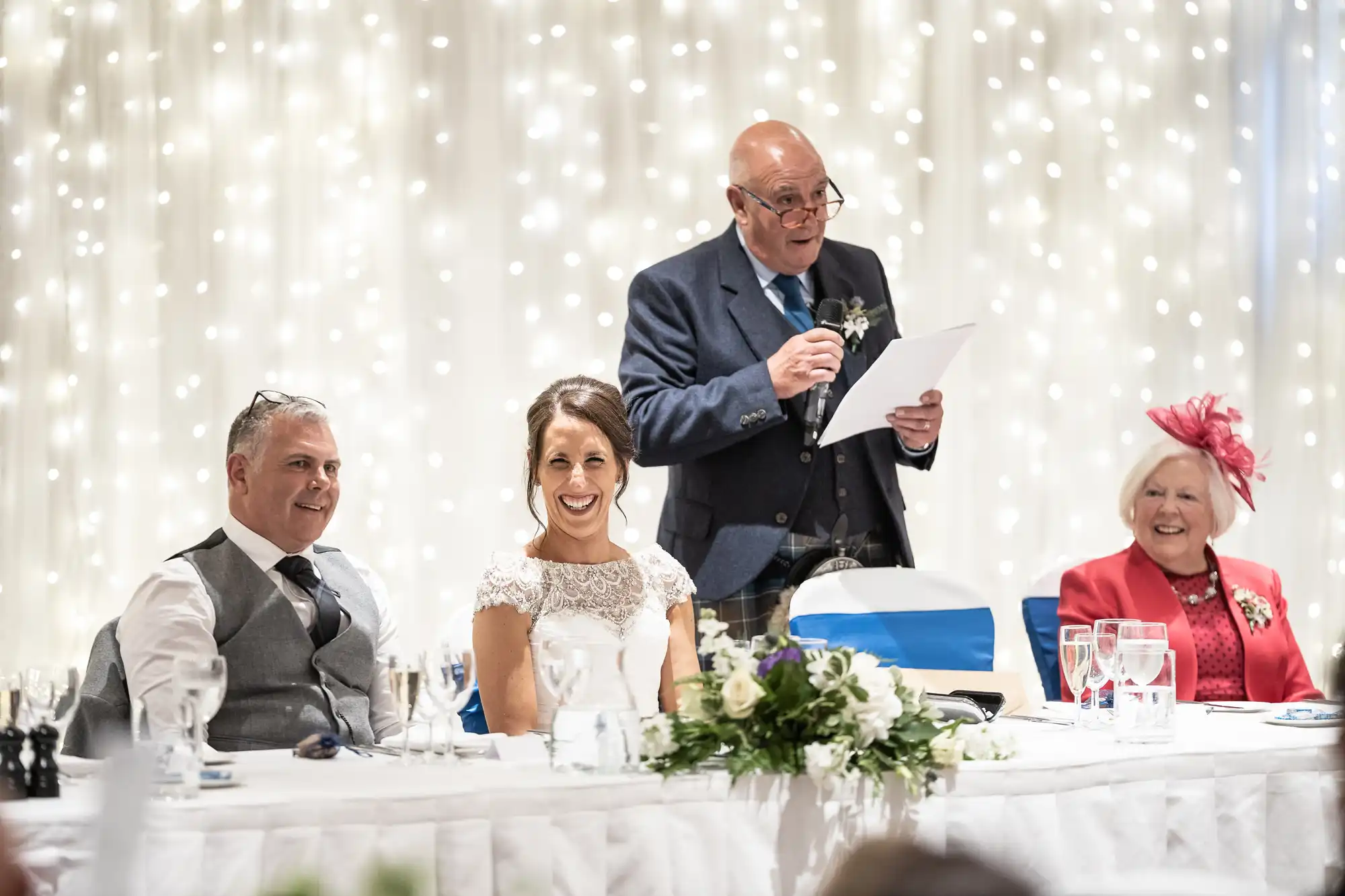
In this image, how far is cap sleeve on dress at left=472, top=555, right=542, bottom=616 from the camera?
110 inches

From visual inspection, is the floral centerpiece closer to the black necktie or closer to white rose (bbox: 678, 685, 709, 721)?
white rose (bbox: 678, 685, 709, 721)

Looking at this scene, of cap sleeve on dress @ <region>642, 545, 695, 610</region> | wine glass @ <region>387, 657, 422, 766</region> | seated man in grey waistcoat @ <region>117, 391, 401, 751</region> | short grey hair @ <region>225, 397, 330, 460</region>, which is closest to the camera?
wine glass @ <region>387, 657, 422, 766</region>

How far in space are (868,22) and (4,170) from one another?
8.76 ft

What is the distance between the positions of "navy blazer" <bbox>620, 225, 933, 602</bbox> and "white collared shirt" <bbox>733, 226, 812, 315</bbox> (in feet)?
0.06

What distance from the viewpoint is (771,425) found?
10.5ft

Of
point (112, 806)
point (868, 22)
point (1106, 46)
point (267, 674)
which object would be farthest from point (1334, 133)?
point (112, 806)

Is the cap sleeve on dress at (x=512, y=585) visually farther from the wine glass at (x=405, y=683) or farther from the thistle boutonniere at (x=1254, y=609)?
the thistle boutonniere at (x=1254, y=609)

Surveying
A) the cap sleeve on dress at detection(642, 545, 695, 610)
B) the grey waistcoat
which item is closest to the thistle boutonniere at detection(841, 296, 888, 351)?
the cap sleeve on dress at detection(642, 545, 695, 610)

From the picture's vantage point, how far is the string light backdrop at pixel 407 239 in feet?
14.9

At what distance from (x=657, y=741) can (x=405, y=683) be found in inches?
13.9

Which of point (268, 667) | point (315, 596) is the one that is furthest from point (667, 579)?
point (268, 667)

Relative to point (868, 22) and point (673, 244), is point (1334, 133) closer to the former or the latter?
point (868, 22)

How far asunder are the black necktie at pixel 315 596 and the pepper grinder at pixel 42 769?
2.88 feet

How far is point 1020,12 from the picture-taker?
5.20 metres
